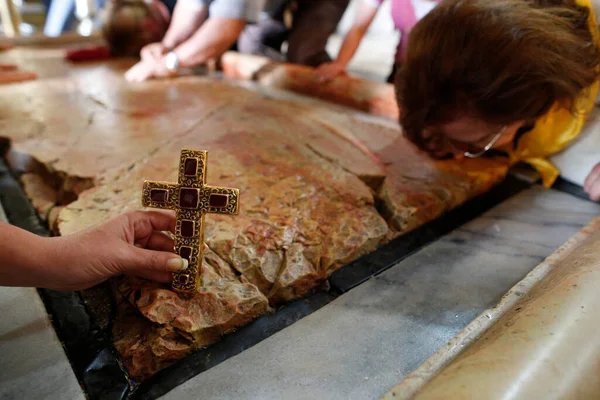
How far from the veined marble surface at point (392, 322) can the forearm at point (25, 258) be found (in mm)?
339

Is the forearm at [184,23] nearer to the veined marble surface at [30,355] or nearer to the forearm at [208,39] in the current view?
the forearm at [208,39]

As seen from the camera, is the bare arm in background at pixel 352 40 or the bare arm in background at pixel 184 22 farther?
the bare arm in background at pixel 184 22

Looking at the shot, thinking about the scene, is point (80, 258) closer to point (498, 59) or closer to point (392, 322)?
point (392, 322)

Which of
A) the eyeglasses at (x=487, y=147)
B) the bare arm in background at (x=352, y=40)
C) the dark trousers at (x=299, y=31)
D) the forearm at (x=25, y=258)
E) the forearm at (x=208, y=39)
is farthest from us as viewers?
the dark trousers at (x=299, y=31)

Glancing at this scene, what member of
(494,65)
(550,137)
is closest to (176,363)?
(494,65)

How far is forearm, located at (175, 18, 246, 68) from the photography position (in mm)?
2820

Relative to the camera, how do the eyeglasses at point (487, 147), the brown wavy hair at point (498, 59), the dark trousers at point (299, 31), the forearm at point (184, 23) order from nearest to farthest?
the brown wavy hair at point (498, 59)
the eyeglasses at point (487, 147)
the forearm at point (184, 23)
the dark trousers at point (299, 31)

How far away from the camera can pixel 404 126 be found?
1.52 metres

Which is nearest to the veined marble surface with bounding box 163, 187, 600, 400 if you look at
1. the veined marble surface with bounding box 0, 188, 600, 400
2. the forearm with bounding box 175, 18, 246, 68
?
the veined marble surface with bounding box 0, 188, 600, 400

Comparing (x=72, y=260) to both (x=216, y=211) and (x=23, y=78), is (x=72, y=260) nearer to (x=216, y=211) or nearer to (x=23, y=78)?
(x=216, y=211)

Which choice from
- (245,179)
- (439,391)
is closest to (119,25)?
(245,179)

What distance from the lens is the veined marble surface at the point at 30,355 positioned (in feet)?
2.68

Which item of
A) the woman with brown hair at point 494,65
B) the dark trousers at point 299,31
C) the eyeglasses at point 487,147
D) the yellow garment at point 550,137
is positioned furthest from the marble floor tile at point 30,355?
the dark trousers at point 299,31

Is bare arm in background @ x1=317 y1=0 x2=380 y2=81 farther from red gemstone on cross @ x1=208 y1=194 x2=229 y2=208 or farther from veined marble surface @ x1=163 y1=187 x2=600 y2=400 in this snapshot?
red gemstone on cross @ x1=208 y1=194 x2=229 y2=208
